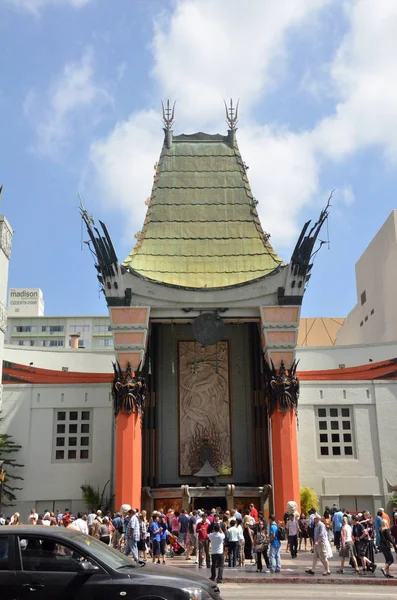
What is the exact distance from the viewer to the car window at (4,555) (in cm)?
785

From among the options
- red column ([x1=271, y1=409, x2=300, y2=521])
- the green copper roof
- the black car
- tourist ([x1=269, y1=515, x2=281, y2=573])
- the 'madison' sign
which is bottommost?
tourist ([x1=269, y1=515, x2=281, y2=573])

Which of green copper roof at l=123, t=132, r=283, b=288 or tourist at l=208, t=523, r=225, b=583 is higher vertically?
green copper roof at l=123, t=132, r=283, b=288

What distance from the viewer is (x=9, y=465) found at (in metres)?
34.5

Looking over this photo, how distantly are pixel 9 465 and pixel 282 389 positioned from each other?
13843 mm

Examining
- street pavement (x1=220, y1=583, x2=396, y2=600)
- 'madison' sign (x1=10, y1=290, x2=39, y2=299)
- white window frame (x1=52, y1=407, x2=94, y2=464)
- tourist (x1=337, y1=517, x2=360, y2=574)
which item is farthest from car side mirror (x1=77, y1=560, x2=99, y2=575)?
'madison' sign (x1=10, y1=290, x2=39, y2=299)

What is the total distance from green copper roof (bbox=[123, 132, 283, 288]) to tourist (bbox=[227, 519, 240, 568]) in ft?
54.9

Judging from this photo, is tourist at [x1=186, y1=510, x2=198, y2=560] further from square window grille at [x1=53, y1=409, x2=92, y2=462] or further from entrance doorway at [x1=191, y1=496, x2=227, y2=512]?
square window grille at [x1=53, y1=409, x2=92, y2=462]

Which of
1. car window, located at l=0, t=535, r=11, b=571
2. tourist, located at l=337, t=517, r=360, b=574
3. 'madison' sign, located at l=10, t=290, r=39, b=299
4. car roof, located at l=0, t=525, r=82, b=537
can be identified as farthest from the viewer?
'madison' sign, located at l=10, t=290, r=39, b=299

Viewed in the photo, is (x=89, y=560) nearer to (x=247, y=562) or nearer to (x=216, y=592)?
(x=216, y=592)

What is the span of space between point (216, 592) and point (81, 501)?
27527 mm

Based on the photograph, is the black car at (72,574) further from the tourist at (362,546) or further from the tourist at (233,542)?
the tourist at (233,542)

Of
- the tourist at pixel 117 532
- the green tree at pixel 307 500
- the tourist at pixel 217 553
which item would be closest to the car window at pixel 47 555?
the tourist at pixel 217 553

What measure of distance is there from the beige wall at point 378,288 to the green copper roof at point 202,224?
1261 centimetres

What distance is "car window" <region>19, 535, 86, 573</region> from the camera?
785 cm
